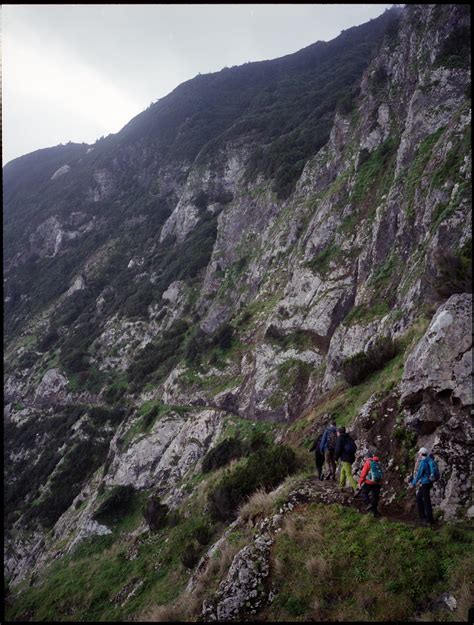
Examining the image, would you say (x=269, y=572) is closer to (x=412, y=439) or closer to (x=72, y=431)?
(x=412, y=439)

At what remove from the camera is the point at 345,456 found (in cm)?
943

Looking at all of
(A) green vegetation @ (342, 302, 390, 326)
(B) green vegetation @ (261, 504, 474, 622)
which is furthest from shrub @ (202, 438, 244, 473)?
(B) green vegetation @ (261, 504, 474, 622)

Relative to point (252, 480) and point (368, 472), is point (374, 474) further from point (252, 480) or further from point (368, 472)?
point (252, 480)

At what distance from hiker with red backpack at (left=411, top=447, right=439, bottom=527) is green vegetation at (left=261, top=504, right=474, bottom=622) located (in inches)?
14.9

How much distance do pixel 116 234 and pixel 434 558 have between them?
→ 7550 centimetres

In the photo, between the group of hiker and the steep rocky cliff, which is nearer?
the group of hiker

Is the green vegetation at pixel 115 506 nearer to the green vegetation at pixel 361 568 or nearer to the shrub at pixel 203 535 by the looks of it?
the shrub at pixel 203 535

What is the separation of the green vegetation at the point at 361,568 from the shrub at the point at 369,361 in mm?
6797

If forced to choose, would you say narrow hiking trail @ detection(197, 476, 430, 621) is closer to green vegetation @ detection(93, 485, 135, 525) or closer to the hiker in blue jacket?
the hiker in blue jacket

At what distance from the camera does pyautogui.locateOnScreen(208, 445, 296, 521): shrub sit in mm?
12125

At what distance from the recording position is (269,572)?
24.9 feet

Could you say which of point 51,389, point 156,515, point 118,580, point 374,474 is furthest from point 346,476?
point 51,389

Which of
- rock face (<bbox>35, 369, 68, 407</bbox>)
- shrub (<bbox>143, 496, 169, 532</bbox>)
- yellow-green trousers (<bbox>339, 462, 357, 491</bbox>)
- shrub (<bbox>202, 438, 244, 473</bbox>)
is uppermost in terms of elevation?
yellow-green trousers (<bbox>339, 462, 357, 491</bbox>)

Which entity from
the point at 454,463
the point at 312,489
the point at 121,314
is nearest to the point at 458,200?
the point at 454,463
